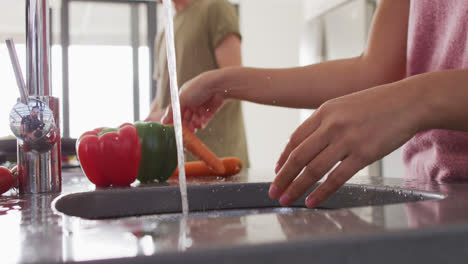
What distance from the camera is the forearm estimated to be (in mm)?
982

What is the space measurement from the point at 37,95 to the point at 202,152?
435 millimetres

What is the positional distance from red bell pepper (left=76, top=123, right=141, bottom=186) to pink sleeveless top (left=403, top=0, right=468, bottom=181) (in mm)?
520

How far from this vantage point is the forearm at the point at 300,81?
38.7 inches

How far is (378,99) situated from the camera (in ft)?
1.62

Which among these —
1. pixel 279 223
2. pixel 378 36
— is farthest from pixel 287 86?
pixel 279 223

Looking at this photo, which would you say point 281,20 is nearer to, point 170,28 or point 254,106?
point 254,106

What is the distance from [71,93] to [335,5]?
9.31 ft

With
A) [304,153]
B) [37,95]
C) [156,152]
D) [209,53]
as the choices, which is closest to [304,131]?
[304,153]

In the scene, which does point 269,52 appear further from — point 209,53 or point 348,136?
point 348,136

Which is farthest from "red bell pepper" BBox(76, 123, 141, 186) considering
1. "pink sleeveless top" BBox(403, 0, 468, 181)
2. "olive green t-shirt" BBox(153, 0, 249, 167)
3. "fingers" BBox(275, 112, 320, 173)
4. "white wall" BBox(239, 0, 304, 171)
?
"white wall" BBox(239, 0, 304, 171)

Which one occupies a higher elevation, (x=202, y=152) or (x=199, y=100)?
(x=199, y=100)

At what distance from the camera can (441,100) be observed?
0.52m

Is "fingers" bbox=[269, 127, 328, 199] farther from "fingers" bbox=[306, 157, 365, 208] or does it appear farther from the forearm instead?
the forearm

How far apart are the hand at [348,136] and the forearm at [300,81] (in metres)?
0.48
